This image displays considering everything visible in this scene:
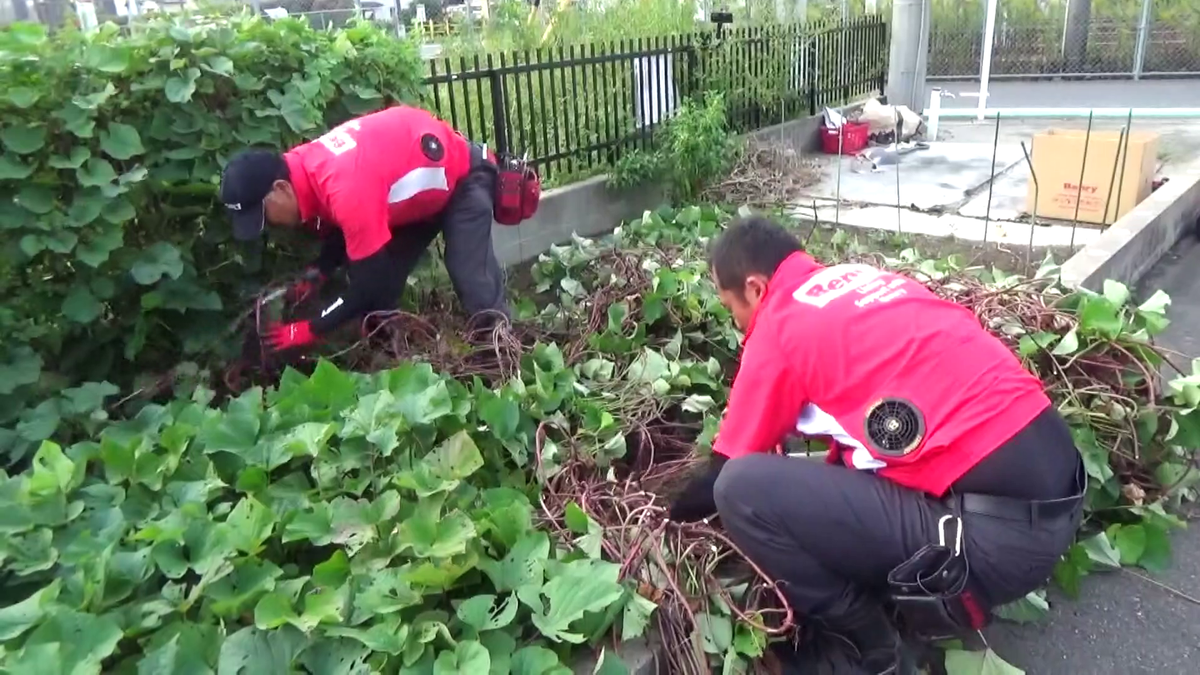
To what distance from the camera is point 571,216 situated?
623cm

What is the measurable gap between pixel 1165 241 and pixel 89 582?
21.8 ft

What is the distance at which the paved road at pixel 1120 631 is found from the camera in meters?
2.60


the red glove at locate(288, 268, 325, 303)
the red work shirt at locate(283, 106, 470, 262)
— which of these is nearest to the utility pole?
the red work shirt at locate(283, 106, 470, 262)

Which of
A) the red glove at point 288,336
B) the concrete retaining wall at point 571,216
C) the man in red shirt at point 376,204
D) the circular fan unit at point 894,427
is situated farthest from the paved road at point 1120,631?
the concrete retaining wall at point 571,216

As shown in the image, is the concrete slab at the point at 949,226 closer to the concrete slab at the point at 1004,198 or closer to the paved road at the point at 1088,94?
the concrete slab at the point at 1004,198

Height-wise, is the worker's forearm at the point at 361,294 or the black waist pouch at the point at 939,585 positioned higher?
the worker's forearm at the point at 361,294

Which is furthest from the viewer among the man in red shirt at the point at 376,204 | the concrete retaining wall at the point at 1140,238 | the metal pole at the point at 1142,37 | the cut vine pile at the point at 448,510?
the metal pole at the point at 1142,37

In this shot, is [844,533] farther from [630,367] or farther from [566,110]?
[566,110]

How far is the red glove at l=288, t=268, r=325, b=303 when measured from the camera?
12.7 feet

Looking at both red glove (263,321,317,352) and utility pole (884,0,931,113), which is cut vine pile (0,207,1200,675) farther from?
utility pole (884,0,931,113)

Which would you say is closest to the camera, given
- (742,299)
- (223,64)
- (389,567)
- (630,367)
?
(389,567)

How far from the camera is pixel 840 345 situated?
216cm

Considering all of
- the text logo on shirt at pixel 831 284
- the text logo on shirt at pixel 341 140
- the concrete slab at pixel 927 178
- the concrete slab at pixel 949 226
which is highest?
the text logo on shirt at pixel 341 140

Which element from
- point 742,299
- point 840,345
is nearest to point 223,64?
point 742,299
